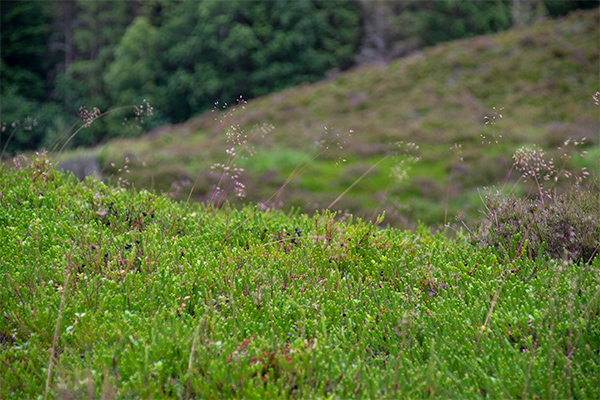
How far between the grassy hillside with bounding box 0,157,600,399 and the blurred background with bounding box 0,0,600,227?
981mm

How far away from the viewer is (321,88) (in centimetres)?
2284

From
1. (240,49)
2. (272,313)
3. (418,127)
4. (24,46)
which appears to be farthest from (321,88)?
(24,46)

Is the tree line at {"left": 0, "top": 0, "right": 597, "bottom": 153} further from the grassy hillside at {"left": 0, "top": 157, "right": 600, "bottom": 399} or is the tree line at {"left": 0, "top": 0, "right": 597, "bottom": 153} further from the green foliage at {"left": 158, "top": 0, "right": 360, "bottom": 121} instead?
the grassy hillside at {"left": 0, "top": 157, "right": 600, "bottom": 399}

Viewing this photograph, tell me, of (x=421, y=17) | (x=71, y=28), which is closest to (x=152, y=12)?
(x=71, y=28)

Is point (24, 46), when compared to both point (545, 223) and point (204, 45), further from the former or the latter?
point (545, 223)

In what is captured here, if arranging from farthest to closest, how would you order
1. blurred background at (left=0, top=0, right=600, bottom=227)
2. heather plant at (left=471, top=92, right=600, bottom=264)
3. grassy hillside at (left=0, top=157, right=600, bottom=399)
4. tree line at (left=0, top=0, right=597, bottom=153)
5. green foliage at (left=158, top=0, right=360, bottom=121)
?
tree line at (left=0, top=0, right=597, bottom=153) < green foliage at (left=158, top=0, right=360, bottom=121) < blurred background at (left=0, top=0, right=600, bottom=227) < heather plant at (left=471, top=92, right=600, bottom=264) < grassy hillside at (left=0, top=157, right=600, bottom=399)

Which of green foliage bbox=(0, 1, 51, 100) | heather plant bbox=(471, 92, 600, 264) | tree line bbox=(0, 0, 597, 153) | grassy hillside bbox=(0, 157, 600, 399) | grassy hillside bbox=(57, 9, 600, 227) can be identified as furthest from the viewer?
green foliage bbox=(0, 1, 51, 100)

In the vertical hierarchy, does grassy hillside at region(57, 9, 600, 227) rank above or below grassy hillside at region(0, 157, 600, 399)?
below

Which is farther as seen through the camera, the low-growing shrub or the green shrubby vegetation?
the low-growing shrub

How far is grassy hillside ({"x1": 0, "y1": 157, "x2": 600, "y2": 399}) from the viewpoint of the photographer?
1.98m

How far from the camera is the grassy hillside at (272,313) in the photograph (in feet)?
6.50

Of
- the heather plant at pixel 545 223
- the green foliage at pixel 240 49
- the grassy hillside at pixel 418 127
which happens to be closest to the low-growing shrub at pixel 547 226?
the heather plant at pixel 545 223

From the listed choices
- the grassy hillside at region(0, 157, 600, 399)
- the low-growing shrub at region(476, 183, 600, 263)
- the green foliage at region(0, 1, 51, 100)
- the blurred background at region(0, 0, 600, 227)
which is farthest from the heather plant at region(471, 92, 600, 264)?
the green foliage at region(0, 1, 51, 100)

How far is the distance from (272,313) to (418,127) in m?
15.2
